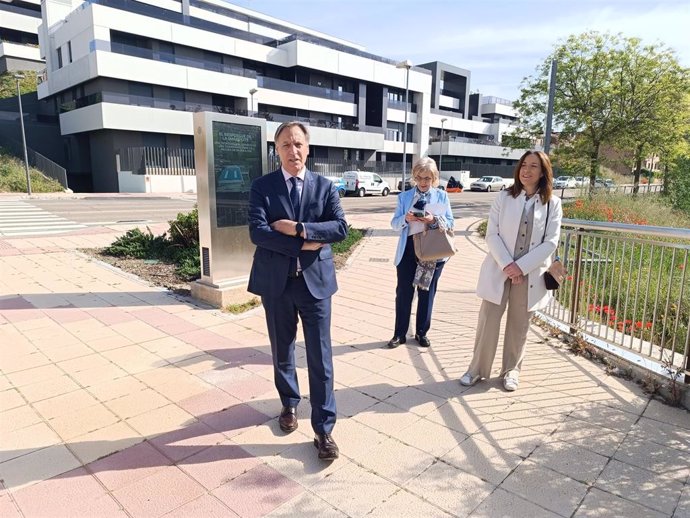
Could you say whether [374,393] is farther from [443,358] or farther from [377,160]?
[377,160]

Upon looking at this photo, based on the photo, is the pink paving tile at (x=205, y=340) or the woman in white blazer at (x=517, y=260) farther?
the pink paving tile at (x=205, y=340)

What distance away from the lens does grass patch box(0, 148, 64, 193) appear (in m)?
27.0

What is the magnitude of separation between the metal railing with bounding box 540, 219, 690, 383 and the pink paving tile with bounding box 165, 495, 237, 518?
3347 millimetres

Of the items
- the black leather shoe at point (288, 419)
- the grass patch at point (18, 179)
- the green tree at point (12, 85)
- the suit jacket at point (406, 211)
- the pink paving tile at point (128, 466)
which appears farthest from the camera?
the green tree at point (12, 85)

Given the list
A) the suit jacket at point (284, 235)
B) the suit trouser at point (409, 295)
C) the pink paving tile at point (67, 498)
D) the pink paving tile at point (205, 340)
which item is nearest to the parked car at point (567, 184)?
the suit trouser at point (409, 295)

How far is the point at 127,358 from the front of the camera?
4328 millimetres

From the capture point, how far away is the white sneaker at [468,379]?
3852 millimetres

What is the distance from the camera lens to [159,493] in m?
2.53

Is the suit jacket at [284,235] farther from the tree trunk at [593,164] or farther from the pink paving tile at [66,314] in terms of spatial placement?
the tree trunk at [593,164]

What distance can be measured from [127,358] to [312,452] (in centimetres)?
230

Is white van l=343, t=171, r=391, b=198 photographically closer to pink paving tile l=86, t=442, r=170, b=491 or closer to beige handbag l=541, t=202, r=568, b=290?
beige handbag l=541, t=202, r=568, b=290

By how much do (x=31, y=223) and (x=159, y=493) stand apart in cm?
1423

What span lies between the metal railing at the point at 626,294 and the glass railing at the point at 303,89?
1445 inches

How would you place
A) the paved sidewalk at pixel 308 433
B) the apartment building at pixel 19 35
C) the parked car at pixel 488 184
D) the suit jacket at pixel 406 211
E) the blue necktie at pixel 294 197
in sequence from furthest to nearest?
the parked car at pixel 488 184 < the apartment building at pixel 19 35 < the suit jacket at pixel 406 211 < the blue necktie at pixel 294 197 < the paved sidewalk at pixel 308 433
